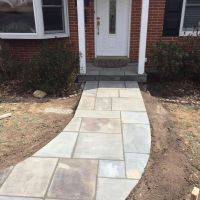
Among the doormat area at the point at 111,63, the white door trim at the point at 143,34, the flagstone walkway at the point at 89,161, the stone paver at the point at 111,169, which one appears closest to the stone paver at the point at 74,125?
the flagstone walkway at the point at 89,161

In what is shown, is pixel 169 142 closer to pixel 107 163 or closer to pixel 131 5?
pixel 107 163

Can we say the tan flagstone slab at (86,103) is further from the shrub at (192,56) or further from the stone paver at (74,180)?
the shrub at (192,56)

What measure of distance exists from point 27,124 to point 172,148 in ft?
8.28

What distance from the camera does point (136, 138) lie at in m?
4.23

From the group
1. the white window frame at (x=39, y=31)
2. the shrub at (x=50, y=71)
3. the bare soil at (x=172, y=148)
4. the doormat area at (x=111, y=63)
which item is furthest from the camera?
the doormat area at (x=111, y=63)

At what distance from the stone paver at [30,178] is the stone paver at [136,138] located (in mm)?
1154

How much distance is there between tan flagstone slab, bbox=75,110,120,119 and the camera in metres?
4.98

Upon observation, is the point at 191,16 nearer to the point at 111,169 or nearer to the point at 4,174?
the point at 111,169

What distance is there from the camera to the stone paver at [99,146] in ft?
12.5

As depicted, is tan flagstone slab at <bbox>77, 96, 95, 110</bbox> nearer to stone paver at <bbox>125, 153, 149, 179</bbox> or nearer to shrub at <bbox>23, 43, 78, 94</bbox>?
shrub at <bbox>23, 43, 78, 94</bbox>

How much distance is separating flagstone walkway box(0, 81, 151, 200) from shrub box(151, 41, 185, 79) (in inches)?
74.5

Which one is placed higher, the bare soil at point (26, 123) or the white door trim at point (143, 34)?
the white door trim at point (143, 34)

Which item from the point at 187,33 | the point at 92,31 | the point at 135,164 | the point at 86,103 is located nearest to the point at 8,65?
the point at 92,31

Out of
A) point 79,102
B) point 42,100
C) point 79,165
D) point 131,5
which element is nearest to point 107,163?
point 79,165
